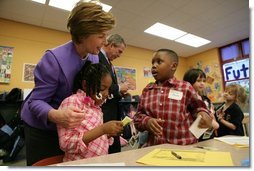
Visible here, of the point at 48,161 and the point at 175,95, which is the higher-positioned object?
the point at 175,95

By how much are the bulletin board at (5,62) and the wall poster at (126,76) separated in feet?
1.98

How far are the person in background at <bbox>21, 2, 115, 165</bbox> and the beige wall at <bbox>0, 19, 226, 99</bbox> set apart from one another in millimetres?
274

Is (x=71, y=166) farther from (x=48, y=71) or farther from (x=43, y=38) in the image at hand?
(x=43, y=38)

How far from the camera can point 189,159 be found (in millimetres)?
574

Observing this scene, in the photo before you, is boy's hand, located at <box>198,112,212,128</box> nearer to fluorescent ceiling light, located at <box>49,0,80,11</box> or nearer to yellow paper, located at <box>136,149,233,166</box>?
yellow paper, located at <box>136,149,233,166</box>

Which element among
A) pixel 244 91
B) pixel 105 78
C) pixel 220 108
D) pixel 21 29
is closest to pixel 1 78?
pixel 21 29

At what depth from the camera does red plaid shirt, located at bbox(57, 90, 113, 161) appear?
0.68 meters

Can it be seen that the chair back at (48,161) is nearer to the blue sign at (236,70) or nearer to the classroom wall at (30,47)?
the classroom wall at (30,47)

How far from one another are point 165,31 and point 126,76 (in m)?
0.39

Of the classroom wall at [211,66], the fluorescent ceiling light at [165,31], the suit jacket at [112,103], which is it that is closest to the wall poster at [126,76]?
the suit jacket at [112,103]

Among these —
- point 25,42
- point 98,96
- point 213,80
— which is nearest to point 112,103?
point 98,96

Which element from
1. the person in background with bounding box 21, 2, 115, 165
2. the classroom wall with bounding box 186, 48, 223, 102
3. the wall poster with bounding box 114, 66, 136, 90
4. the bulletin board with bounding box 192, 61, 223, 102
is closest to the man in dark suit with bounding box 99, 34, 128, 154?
the wall poster with bounding box 114, 66, 136, 90

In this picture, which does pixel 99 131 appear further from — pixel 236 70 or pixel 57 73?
pixel 236 70

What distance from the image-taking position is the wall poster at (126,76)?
127cm
